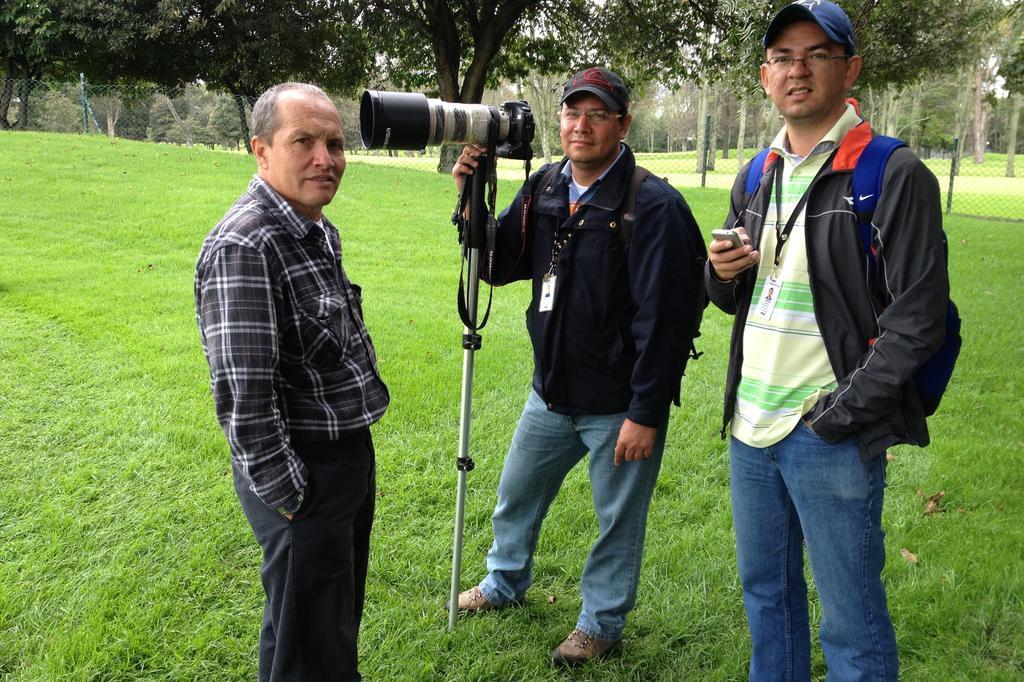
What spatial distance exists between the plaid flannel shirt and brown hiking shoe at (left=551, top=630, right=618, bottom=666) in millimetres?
1287

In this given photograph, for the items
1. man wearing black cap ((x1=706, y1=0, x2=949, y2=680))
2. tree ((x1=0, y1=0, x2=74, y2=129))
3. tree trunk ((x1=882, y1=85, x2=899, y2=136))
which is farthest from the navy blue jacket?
tree trunk ((x1=882, y1=85, x2=899, y2=136))

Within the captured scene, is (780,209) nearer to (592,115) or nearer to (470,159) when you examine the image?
(592,115)

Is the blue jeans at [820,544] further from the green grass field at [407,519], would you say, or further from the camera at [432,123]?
the camera at [432,123]

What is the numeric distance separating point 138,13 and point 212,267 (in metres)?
20.6

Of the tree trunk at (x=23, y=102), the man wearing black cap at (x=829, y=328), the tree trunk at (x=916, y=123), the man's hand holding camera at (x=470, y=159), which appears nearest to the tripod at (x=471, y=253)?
the man's hand holding camera at (x=470, y=159)

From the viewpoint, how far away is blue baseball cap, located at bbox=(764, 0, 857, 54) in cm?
190

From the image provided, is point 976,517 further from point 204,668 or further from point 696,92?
point 696,92

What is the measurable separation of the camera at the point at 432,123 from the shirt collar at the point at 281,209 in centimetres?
55

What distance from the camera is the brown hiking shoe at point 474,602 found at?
3.04 metres

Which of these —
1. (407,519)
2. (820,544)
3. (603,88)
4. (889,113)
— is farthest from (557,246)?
(889,113)

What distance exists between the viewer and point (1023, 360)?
6309 mm

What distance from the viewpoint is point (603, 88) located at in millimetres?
2461

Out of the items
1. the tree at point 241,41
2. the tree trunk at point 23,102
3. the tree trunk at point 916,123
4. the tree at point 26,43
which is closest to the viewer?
the tree at point 241,41

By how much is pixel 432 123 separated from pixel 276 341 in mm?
A: 971
